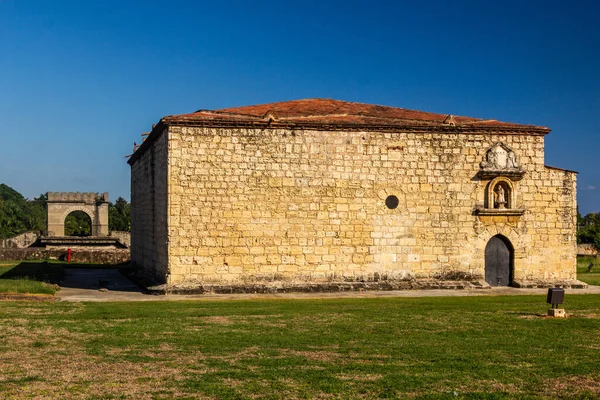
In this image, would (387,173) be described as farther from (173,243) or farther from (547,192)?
(173,243)

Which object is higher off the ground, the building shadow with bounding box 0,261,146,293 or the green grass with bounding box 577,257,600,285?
the building shadow with bounding box 0,261,146,293

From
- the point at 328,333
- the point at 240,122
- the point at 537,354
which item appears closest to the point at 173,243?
the point at 240,122

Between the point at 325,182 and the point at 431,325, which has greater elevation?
the point at 325,182

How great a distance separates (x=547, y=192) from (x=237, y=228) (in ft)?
31.7

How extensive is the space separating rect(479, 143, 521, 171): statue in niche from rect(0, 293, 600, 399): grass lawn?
5986 mm

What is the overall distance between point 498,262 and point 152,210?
36.1 ft

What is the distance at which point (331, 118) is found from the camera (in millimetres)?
20281

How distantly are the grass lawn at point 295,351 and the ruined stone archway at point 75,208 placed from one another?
1530 inches

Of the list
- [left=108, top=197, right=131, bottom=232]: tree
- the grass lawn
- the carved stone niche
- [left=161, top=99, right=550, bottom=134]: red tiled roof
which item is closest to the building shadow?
the grass lawn

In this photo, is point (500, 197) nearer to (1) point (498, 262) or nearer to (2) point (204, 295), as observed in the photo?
(1) point (498, 262)

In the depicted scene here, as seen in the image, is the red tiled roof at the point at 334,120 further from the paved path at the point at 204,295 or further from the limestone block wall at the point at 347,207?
the paved path at the point at 204,295

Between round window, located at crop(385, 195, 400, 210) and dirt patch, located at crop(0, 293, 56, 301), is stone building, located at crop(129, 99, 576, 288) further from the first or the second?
dirt patch, located at crop(0, 293, 56, 301)

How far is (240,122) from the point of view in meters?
19.0

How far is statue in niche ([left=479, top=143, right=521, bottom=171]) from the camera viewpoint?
20.5 meters
